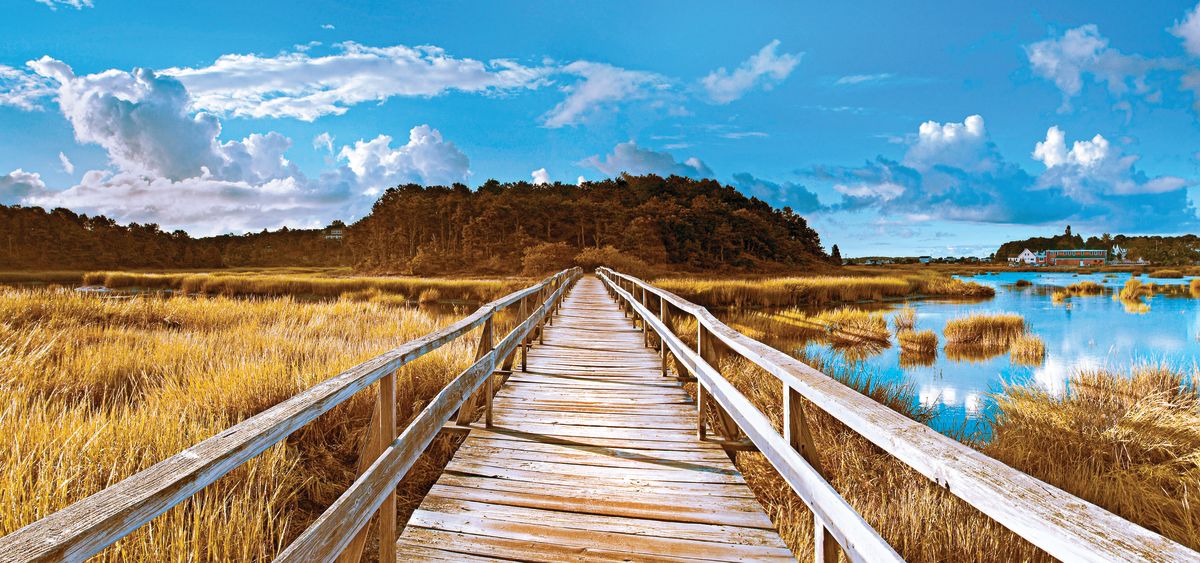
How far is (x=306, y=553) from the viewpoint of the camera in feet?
5.36

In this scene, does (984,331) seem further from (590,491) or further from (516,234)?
(516,234)

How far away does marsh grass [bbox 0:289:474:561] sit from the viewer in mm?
2600

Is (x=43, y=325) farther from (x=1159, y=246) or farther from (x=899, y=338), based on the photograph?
(x=1159, y=246)

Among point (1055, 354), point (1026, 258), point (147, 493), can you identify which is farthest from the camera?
point (1026, 258)

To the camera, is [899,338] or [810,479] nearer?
[810,479]

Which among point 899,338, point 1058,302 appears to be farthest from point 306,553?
point 1058,302

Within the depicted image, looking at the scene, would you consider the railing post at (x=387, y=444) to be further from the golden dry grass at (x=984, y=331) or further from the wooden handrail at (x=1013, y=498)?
the golden dry grass at (x=984, y=331)

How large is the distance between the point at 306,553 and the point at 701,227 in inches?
2937

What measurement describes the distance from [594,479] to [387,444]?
154 cm

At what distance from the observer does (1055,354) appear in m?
12.1

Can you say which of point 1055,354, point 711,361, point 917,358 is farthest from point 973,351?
point 711,361

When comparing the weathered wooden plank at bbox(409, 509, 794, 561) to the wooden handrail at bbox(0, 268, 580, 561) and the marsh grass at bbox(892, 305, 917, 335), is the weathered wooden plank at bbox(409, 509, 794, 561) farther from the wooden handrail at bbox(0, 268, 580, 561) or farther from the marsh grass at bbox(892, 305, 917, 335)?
the marsh grass at bbox(892, 305, 917, 335)

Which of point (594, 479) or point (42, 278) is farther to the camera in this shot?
point (42, 278)

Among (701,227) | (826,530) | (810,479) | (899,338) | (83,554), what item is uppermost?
(701,227)
